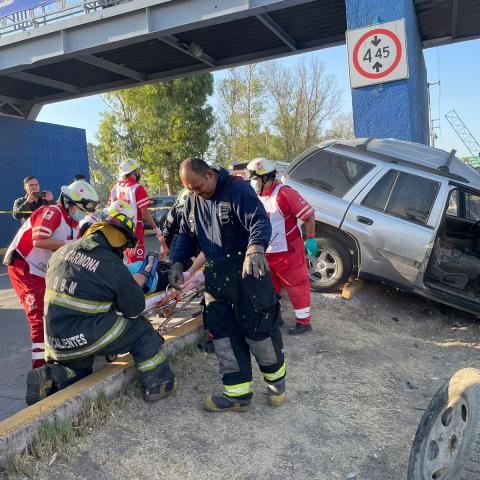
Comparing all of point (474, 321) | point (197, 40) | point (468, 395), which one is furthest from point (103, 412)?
point (197, 40)

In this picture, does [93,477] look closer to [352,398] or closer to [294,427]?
[294,427]

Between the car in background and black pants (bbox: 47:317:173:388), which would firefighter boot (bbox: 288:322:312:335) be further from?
the car in background

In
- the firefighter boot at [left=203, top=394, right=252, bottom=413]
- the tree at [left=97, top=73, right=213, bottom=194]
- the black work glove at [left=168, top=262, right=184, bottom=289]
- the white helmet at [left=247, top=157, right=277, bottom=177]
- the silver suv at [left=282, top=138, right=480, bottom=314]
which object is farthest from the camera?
the tree at [left=97, top=73, right=213, bottom=194]

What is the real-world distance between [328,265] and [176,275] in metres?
2.68

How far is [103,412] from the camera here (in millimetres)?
3088

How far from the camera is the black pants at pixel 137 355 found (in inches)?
125

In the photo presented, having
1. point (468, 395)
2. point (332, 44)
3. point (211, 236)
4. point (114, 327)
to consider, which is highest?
point (332, 44)

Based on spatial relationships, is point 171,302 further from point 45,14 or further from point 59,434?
point 45,14

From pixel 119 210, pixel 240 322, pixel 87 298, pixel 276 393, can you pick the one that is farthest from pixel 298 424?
pixel 119 210

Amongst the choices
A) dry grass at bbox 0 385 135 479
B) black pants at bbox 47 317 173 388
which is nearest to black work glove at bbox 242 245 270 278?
black pants at bbox 47 317 173 388

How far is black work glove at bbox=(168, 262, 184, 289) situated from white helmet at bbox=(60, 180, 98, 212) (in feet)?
3.35

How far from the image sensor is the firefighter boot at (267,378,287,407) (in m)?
3.33

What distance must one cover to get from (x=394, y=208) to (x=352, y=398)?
260 centimetres

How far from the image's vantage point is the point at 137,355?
3273 millimetres
